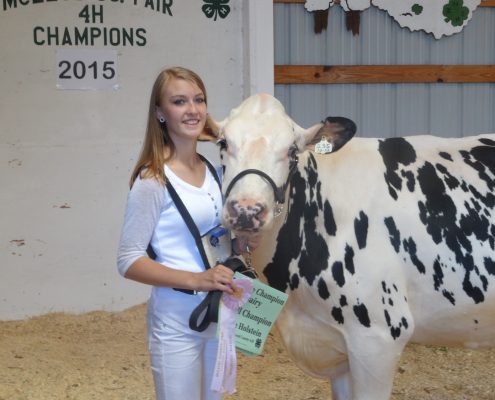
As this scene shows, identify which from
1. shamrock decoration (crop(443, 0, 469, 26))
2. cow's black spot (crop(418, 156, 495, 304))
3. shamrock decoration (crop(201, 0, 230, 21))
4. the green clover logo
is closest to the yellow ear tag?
cow's black spot (crop(418, 156, 495, 304))

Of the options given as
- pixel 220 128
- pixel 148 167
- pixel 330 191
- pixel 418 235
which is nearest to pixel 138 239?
pixel 148 167

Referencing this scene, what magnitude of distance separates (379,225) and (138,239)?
3.78 ft

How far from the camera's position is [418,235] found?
3615mm

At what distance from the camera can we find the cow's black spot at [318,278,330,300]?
354 cm

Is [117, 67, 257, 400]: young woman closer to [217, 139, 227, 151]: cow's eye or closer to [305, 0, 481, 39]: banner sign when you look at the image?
[217, 139, 227, 151]: cow's eye

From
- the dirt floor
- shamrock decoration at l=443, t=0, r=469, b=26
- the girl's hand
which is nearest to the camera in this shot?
the girl's hand

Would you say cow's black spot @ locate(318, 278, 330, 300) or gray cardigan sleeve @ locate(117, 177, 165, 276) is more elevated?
Result: gray cardigan sleeve @ locate(117, 177, 165, 276)

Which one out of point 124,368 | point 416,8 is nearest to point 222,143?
point 124,368

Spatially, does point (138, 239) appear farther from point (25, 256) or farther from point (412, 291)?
point (25, 256)

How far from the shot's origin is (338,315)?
3.53 m

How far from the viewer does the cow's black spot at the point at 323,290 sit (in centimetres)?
354

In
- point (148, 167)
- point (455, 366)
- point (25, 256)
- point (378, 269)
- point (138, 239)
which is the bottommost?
point (455, 366)

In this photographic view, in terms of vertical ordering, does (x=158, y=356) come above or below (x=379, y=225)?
below

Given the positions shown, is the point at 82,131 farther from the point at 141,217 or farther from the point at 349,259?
the point at 141,217
